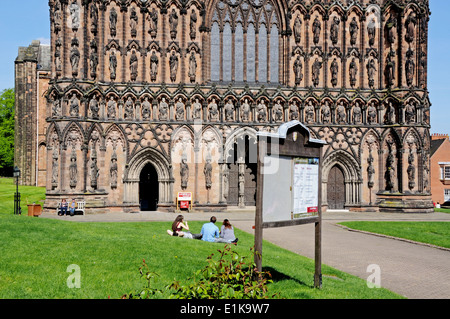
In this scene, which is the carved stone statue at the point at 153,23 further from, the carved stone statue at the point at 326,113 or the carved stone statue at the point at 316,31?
the carved stone statue at the point at 326,113

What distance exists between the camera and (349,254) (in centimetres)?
1563

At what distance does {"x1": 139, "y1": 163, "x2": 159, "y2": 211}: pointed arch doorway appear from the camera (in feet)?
118

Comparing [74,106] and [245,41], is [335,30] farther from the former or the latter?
[74,106]

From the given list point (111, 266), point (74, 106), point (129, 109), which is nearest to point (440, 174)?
point (129, 109)

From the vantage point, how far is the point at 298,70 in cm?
3525

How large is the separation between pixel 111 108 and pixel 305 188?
25151 mm

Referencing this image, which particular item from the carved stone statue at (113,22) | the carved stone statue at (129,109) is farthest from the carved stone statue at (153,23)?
the carved stone statue at (129,109)

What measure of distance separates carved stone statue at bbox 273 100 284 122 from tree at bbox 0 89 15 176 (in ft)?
157

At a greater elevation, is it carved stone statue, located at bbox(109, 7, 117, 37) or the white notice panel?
carved stone statue, located at bbox(109, 7, 117, 37)

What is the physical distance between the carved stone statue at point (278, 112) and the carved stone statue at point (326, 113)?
10.3 ft

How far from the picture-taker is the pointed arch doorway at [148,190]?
35.9 meters

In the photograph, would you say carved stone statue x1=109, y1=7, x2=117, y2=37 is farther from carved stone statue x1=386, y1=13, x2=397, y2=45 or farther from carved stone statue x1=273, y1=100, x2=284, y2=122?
carved stone statue x1=386, y1=13, x2=397, y2=45

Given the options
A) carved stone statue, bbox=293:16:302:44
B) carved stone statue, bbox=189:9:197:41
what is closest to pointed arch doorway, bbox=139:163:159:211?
carved stone statue, bbox=189:9:197:41

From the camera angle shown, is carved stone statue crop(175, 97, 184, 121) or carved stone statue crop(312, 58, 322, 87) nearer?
carved stone statue crop(175, 97, 184, 121)
